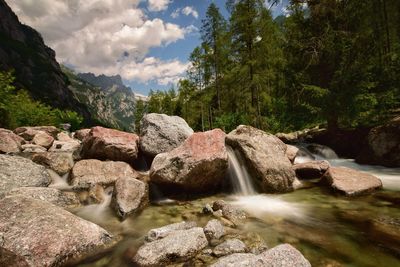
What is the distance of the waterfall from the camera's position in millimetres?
10133

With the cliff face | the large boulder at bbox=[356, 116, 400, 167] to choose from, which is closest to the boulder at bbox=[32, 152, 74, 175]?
→ the large boulder at bbox=[356, 116, 400, 167]

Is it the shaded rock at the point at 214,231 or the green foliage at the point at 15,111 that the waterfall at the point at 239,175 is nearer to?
the shaded rock at the point at 214,231

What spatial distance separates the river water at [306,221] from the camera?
5.28 metres

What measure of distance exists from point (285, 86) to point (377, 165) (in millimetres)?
6934

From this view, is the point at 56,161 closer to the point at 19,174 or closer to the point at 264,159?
the point at 19,174

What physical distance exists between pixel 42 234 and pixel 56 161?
7859 mm

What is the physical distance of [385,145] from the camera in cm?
1302

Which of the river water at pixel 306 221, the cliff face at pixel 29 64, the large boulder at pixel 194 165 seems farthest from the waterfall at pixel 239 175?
the cliff face at pixel 29 64

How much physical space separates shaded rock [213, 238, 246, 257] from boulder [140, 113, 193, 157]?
764 cm

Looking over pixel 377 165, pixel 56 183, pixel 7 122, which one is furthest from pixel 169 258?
pixel 7 122

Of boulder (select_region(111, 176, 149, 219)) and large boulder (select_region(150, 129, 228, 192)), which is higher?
large boulder (select_region(150, 129, 228, 192))

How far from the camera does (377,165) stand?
13398 millimetres

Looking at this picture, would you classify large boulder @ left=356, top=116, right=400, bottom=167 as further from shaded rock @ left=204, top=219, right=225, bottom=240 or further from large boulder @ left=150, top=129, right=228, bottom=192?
shaded rock @ left=204, top=219, right=225, bottom=240

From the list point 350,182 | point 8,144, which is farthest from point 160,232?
point 8,144
